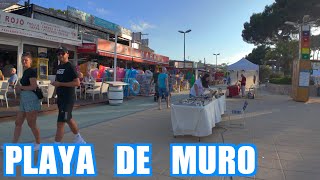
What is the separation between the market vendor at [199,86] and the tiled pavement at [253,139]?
3.86 feet

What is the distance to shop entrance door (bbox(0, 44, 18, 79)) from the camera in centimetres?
1452

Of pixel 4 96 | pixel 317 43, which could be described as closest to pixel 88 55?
pixel 4 96

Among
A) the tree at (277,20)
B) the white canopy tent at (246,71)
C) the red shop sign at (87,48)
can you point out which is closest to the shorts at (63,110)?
the red shop sign at (87,48)

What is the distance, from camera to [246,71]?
2492 centimetres

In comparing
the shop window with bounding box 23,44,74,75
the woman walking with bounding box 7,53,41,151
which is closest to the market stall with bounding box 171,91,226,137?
the woman walking with bounding box 7,53,41,151

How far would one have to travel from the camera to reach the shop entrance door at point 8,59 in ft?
47.6

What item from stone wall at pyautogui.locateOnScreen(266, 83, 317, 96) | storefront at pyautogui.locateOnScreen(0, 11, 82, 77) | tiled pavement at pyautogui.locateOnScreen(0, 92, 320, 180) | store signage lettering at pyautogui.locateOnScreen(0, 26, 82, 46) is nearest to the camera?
tiled pavement at pyautogui.locateOnScreen(0, 92, 320, 180)

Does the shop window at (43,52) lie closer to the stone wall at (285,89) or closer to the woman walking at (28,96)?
the woman walking at (28,96)

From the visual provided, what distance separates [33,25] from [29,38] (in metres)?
0.91

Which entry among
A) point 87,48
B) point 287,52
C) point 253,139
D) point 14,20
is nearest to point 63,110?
point 253,139

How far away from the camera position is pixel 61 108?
17.4 ft

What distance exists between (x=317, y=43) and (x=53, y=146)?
41612 mm

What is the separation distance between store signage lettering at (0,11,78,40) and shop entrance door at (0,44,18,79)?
131 cm

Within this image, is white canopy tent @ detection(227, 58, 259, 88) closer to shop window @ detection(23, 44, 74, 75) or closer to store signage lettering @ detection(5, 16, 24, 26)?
shop window @ detection(23, 44, 74, 75)
